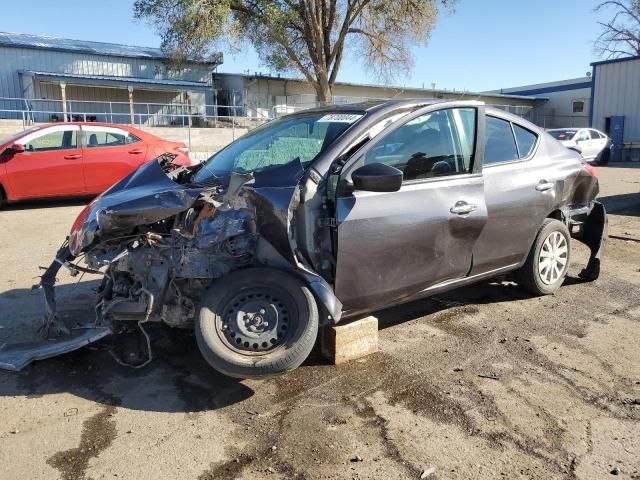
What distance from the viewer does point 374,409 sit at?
3.20 meters

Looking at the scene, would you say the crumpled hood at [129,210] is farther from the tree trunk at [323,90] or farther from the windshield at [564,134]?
the tree trunk at [323,90]

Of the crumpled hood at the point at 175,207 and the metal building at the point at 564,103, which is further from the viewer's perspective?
the metal building at the point at 564,103

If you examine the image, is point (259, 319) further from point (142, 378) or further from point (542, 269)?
point (542, 269)

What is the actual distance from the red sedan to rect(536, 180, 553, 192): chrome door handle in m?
6.40

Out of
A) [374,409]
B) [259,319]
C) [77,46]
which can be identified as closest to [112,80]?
[77,46]

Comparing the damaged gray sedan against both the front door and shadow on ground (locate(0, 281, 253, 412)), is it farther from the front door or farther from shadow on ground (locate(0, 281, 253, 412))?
shadow on ground (locate(0, 281, 253, 412))

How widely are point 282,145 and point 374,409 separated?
1.97 metres

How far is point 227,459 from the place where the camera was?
275 centimetres

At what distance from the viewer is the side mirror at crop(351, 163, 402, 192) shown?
3.34m

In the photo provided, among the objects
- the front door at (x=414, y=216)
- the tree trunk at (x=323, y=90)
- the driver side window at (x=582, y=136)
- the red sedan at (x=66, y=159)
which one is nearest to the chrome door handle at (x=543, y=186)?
the front door at (x=414, y=216)

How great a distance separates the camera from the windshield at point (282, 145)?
3.75 m

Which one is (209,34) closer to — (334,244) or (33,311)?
(33,311)

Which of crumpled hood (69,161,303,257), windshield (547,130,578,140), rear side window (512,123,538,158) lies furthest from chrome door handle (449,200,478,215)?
windshield (547,130,578,140)

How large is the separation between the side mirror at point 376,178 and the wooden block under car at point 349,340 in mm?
994
